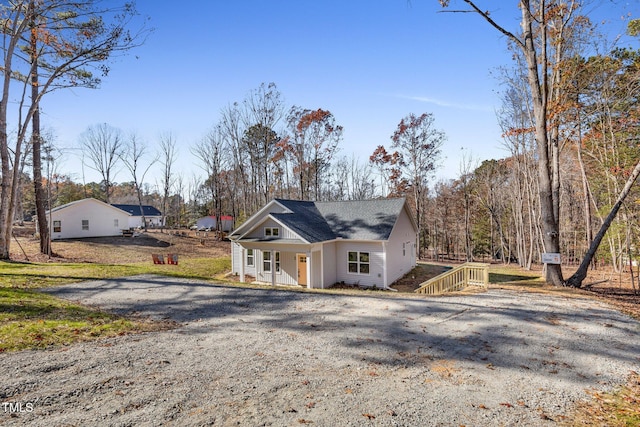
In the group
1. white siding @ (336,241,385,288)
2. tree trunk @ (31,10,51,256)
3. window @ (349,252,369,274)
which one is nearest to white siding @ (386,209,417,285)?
white siding @ (336,241,385,288)

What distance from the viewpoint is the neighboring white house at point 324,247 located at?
662 inches

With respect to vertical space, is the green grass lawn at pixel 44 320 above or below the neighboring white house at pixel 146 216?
below

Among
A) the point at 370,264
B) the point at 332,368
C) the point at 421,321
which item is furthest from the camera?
the point at 370,264

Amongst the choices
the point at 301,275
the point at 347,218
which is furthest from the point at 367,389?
the point at 347,218

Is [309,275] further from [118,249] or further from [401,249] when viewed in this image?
[118,249]

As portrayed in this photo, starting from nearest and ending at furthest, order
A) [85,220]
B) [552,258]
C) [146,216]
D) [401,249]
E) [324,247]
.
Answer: [552,258]
[324,247]
[401,249]
[85,220]
[146,216]

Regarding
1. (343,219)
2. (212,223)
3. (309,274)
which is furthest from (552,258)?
(212,223)

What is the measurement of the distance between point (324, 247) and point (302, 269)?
69.6 inches

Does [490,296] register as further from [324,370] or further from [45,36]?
[45,36]

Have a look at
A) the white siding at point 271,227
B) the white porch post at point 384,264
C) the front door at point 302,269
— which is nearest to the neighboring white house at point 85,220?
the white siding at point 271,227

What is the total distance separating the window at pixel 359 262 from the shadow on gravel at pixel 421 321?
6.70 m

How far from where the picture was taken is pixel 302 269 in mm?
17531

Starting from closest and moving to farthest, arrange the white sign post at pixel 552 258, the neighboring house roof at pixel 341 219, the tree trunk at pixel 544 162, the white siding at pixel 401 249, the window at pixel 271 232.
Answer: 1. the white sign post at pixel 552 258
2. the tree trunk at pixel 544 162
3. the neighboring house roof at pixel 341 219
4. the window at pixel 271 232
5. the white siding at pixel 401 249

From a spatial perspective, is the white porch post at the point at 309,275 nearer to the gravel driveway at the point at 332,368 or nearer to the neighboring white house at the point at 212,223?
the gravel driveway at the point at 332,368
